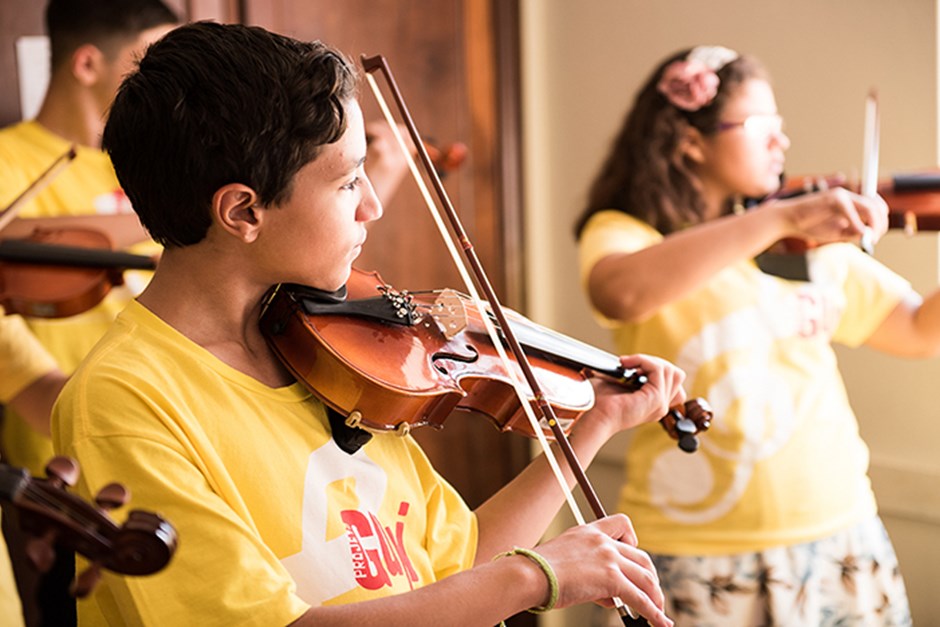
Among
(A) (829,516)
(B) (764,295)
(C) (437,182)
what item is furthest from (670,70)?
(C) (437,182)

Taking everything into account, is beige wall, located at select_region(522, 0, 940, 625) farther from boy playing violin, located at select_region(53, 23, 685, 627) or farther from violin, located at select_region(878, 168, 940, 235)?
boy playing violin, located at select_region(53, 23, 685, 627)

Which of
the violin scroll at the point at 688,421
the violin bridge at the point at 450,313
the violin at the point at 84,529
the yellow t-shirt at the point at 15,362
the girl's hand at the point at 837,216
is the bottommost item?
the yellow t-shirt at the point at 15,362

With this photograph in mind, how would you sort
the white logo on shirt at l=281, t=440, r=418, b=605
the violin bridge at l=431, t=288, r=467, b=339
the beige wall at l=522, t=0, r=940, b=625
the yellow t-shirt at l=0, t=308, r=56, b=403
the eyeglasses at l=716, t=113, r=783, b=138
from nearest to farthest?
the white logo on shirt at l=281, t=440, r=418, b=605
the violin bridge at l=431, t=288, r=467, b=339
the yellow t-shirt at l=0, t=308, r=56, b=403
the eyeglasses at l=716, t=113, r=783, b=138
the beige wall at l=522, t=0, r=940, b=625

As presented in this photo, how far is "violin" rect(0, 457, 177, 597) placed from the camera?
24.3 inches

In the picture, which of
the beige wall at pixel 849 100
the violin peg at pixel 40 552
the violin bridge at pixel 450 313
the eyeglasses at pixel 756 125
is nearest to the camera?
the violin peg at pixel 40 552

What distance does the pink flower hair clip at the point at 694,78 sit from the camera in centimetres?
184

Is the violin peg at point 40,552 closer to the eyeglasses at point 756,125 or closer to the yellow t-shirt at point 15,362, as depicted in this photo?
the yellow t-shirt at point 15,362

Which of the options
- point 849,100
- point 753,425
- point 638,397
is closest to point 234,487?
Answer: point 638,397

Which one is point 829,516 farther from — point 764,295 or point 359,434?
point 359,434

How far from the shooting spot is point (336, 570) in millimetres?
901

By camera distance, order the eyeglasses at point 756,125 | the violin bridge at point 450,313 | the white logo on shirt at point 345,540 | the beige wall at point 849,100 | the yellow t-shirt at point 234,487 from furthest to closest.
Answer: the beige wall at point 849,100
the eyeglasses at point 756,125
the violin bridge at point 450,313
the white logo on shirt at point 345,540
the yellow t-shirt at point 234,487

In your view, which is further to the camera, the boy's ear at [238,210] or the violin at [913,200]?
the violin at [913,200]

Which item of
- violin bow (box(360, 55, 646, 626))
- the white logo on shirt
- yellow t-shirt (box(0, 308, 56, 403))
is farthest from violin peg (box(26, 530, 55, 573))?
yellow t-shirt (box(0, 308, 56, 403))

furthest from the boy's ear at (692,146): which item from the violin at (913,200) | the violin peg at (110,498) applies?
the violin peg at (110,498)
